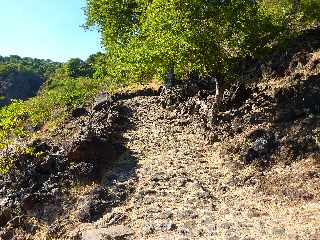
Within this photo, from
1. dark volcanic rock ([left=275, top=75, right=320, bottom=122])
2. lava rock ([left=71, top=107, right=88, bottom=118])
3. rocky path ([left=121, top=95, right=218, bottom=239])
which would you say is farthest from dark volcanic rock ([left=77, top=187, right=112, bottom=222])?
lava rock ([left=71, top=107, right=88, bottom=118])

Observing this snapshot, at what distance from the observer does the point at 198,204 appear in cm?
2344

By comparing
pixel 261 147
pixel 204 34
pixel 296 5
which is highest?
pixel 296 5

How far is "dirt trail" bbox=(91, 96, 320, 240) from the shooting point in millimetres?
20419

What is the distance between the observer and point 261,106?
109 ft

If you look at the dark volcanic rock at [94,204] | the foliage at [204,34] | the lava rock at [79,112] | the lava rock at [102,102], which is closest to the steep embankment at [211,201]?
the dark volcanic rock at [94,204]

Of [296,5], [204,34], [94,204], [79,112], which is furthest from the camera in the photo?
[79,112]

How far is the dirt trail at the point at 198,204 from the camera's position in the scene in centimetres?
2042

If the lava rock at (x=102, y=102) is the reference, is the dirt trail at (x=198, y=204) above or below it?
below

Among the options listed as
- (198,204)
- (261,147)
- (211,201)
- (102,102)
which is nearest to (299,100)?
(261,147)

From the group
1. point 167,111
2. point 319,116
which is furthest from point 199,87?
point 319,116

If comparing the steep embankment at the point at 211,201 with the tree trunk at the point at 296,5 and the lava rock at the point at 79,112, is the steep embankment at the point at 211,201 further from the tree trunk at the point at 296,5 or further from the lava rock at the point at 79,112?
the tree trunk at the point at 296,5

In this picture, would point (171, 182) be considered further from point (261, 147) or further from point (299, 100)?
point (299, 100)

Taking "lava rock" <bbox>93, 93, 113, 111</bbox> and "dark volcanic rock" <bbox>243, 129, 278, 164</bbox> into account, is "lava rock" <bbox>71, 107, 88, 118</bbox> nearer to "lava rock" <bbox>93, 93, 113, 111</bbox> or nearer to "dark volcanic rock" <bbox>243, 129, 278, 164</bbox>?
"lava rock" <bbox>93, 93, 113, 111</bbox>

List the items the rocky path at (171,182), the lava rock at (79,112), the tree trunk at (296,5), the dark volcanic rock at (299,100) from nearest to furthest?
the rocky path at (171,182)
the dark volcanic rock at (299,100)
the tree trunk at (296,5)
the lava rock at (79,112)
